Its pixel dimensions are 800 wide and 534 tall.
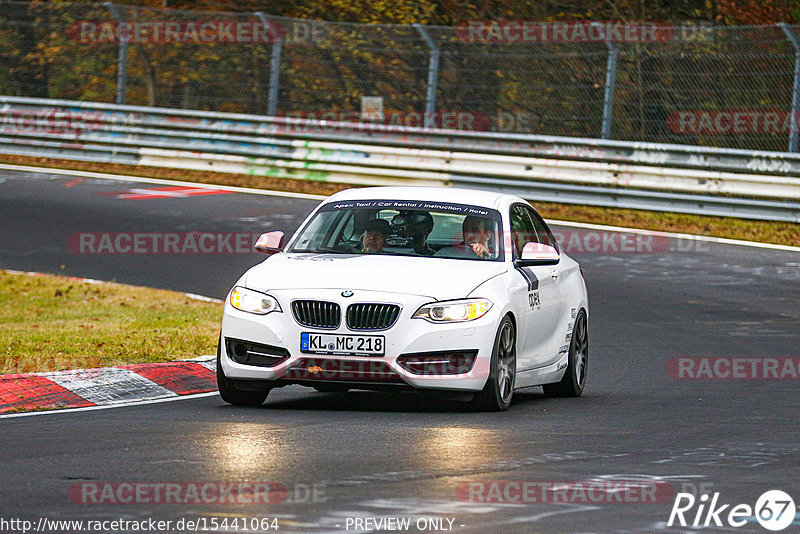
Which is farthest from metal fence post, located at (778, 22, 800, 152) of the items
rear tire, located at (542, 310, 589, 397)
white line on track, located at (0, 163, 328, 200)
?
rear tire, located at (542, 310, 589, 397)

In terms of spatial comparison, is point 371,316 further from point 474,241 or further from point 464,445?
point 464,445

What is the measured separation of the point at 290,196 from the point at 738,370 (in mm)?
12967

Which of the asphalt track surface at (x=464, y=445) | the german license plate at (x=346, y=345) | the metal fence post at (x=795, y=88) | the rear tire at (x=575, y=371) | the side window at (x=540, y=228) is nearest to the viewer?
the asphalt track surface at (x=464, y=445)

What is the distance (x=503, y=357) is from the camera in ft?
33.2

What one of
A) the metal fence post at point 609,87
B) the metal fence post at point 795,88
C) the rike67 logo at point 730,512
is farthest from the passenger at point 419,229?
the metal fence post at point 609,87

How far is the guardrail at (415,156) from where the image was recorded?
22484mm

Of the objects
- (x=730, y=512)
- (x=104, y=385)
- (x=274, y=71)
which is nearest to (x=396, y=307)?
(x=104, y=385)

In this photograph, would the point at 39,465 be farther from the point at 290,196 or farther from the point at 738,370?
the point at 290,196

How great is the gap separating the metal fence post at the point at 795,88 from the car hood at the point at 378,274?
12.6m

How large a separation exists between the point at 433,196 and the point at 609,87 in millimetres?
12858

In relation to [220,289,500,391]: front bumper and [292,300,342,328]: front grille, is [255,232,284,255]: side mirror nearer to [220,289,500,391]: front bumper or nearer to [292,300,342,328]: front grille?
[220,289,500,391]: front bumper

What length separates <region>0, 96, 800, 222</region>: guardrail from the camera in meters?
22.5

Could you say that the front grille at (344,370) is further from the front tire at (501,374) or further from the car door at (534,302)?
the car door at (534,302)

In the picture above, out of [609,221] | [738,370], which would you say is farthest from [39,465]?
[609,221]
